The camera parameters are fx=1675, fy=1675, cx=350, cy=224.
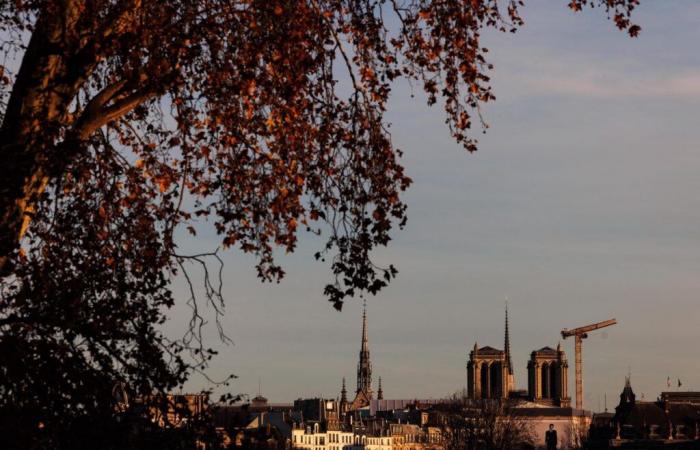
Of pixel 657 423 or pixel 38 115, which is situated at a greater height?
pixel 657 423

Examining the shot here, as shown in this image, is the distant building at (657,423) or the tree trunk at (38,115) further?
the distant building at (657,423)

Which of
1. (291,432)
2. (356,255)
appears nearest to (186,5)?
(356,255)

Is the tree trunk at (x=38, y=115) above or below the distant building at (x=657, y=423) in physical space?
below

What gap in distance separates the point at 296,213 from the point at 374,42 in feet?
5.48

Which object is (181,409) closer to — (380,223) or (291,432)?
(380,223)

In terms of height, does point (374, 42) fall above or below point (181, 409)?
above

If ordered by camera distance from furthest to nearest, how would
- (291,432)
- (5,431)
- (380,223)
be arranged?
(291,432)
(380,223)
(5,431)

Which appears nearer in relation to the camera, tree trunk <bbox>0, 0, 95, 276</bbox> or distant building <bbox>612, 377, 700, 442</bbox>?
tree trunk <bbox>0, 0, 95, 276</bbox>

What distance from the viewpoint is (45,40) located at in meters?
13.9

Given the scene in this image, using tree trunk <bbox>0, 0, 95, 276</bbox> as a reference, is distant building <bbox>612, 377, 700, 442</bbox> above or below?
above

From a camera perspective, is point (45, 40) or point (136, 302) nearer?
A: point (45, 40)

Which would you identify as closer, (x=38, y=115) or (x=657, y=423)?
(x=38, y=115)

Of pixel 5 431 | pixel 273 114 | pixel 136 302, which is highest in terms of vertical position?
pixel 273 114

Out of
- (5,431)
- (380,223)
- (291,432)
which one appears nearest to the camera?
(5,431)
